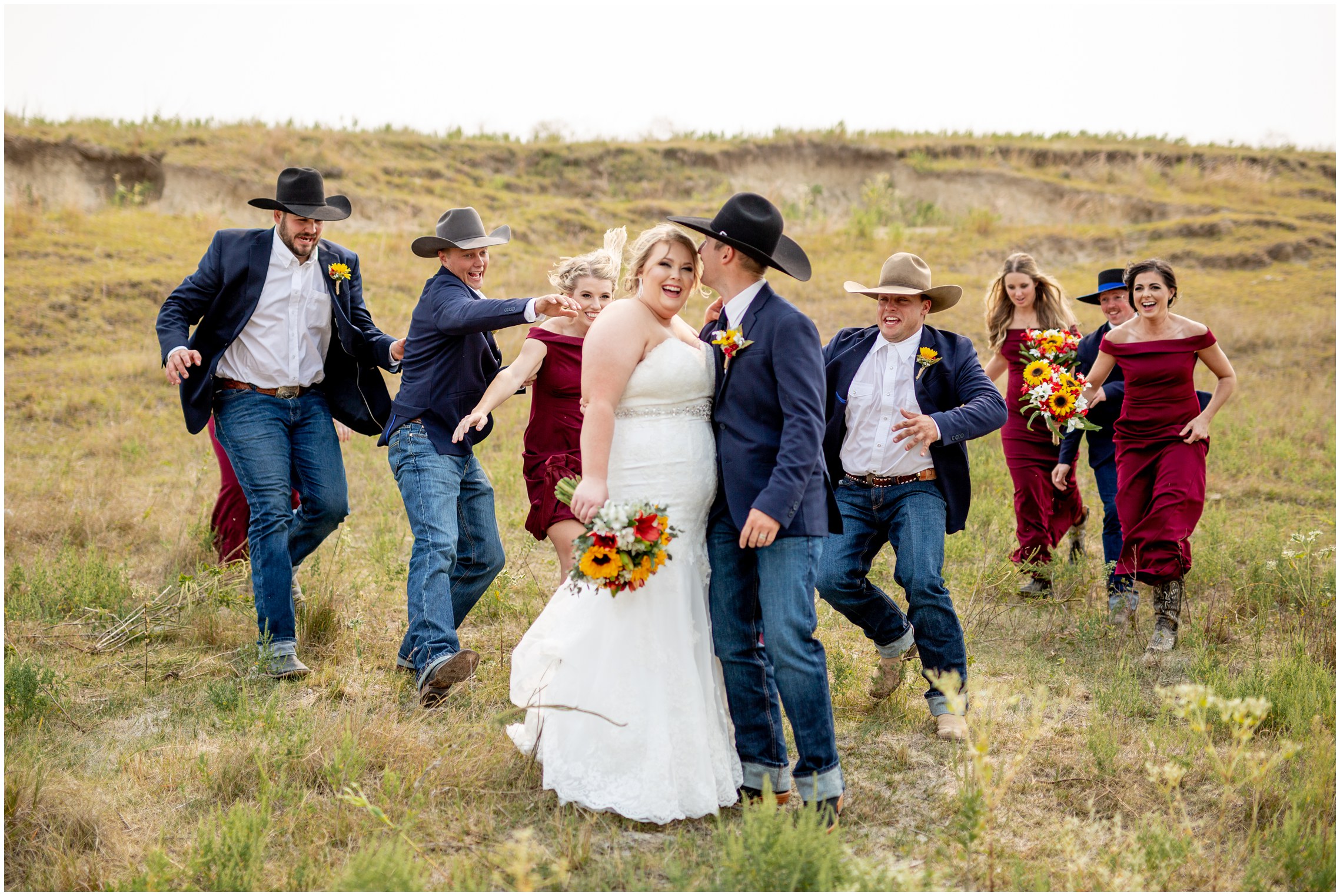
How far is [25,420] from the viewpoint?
1234 cm

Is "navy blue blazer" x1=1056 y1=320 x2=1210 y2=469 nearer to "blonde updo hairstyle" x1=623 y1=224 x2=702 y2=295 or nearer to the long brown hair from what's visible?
the long brown hair

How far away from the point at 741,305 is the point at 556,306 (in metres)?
1.16

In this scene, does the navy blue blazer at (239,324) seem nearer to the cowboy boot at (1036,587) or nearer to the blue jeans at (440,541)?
the blue jeans at (440,541)

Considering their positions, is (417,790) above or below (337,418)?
below

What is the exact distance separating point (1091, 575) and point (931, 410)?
10.5 feet

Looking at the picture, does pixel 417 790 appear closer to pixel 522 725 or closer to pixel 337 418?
pixel 522 725

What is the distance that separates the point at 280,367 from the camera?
5812 millimetres

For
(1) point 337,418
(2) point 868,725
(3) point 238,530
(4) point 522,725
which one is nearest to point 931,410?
(2) point 868,725

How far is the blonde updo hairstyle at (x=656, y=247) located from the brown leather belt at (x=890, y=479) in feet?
5.19

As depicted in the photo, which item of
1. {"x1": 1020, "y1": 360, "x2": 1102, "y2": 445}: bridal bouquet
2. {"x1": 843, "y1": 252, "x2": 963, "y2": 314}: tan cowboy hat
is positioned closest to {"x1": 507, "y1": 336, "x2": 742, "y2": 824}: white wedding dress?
{"x1": 843, "y1": 252, "x2": 963, "y2": 314}: tan cowboy hat

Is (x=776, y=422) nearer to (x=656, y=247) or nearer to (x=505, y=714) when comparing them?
(x=656, y=247)

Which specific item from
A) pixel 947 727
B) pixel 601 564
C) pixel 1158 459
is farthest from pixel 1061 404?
pixel 601 564

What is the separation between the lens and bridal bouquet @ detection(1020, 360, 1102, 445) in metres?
6.91

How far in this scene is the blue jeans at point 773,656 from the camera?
3994 mm
